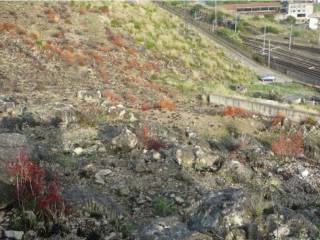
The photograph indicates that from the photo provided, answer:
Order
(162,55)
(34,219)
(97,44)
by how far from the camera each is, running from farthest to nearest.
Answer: (162,55) < (97,44) < (34,219)

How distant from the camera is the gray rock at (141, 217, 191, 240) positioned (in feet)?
26.0

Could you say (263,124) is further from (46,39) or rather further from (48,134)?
(46,39)

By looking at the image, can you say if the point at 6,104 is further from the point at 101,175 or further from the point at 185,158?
the point at 185,158

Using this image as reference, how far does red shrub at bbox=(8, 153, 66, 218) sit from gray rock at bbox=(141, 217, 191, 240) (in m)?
1.82

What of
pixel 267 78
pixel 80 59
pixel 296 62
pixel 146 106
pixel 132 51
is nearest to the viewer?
pixel 146 106

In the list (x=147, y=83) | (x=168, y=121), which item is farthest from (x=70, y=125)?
(x=147, y=83)

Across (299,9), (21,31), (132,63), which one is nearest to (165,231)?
(132,63)

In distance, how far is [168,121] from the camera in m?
21.6

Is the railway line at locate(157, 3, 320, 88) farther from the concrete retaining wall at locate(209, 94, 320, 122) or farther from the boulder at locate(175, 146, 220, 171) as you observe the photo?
the boulder at locate(175, 146, 220, 171)

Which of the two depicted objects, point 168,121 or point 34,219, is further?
point 168,121

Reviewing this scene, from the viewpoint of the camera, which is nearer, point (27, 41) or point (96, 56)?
point (27, 41)

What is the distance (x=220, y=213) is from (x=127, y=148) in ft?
21.9

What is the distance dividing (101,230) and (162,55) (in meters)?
31.2

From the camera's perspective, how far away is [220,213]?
8.16 m
